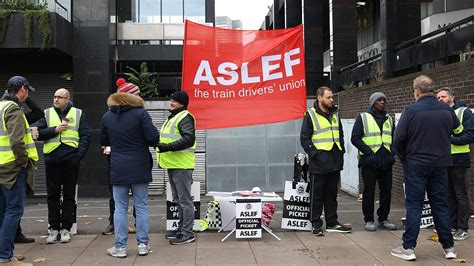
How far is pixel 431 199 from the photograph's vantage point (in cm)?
579

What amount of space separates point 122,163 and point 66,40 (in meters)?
8.93

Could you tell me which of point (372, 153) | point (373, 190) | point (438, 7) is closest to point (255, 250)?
point (373, 190)

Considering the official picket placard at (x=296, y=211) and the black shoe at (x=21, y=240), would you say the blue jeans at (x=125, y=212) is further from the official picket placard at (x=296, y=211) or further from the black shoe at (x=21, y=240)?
the official picket placard at (x=296, y=211)

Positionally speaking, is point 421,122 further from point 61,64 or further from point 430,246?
point 61,64

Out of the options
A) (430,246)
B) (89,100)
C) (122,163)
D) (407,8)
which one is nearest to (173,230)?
(122,163)

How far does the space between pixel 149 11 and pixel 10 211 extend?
1591 centimetres

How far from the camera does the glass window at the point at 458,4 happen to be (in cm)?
1812

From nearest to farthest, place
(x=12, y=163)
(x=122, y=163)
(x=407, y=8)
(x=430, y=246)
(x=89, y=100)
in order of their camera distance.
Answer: (x=12, y=163)
(x=122, y=163)
(x=430, y=246)
(x=407, y=8)
(x=89, y=100)

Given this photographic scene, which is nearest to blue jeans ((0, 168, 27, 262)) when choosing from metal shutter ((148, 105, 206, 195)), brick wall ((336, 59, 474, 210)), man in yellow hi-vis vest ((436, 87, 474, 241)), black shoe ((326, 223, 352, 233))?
Answer: black shoe ((326, 223, 352, 233))

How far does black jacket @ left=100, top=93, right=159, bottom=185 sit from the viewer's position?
5922mm

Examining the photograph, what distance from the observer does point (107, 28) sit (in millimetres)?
14094

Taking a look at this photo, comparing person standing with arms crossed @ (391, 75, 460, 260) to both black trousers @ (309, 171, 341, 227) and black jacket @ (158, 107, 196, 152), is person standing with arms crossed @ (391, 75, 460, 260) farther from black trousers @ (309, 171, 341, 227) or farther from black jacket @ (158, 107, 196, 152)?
black jacket @ (158, 107, 196, 152)

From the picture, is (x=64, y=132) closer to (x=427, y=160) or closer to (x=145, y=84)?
(x=427, y=160)

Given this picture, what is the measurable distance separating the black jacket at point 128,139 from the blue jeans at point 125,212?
0.13 metres
